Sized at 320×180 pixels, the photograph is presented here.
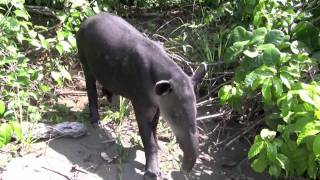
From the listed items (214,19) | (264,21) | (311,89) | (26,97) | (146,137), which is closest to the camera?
(311,89)

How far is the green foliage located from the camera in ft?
13.6

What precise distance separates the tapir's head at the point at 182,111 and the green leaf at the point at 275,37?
867mm

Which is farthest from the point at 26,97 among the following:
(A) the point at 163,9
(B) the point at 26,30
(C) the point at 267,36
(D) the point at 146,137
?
(A) the point at 163,9

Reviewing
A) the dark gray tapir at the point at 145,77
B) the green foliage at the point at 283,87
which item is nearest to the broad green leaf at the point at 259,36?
the green foliage at the point at 283,87

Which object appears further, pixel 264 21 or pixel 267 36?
pixel 264 21

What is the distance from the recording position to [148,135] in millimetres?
4941

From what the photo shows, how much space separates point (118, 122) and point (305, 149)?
2176mm

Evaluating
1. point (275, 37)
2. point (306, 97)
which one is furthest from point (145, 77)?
point (306, 97)

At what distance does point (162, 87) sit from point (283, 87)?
1063 millimetres

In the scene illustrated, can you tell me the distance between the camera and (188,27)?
7422 millimetres

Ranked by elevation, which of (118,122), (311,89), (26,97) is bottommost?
(118,122)

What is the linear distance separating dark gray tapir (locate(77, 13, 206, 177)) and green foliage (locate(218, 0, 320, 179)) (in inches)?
19.5

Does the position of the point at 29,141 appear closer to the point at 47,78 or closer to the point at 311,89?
the point at 47,78

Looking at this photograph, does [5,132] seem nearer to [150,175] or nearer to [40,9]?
[150,175]
